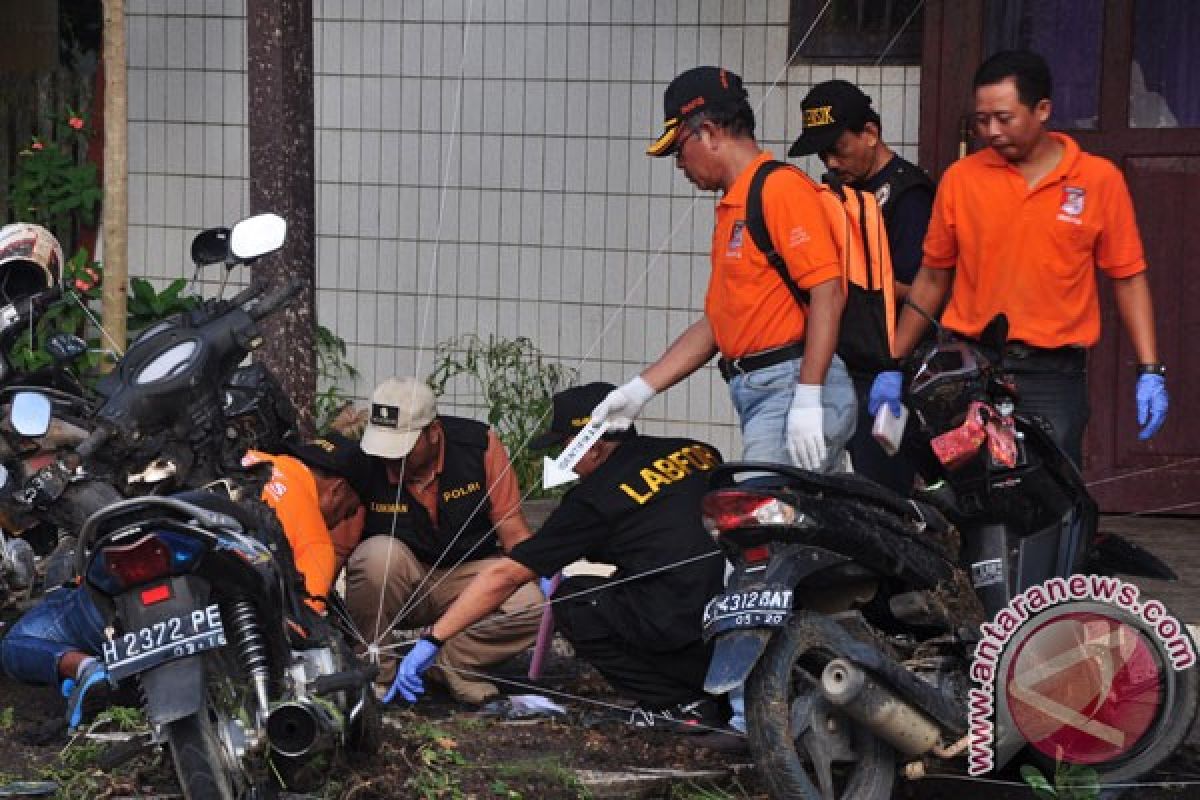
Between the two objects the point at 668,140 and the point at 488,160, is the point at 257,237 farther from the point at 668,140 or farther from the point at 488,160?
the point at 488,160

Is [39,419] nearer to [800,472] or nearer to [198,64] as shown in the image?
[800,472]

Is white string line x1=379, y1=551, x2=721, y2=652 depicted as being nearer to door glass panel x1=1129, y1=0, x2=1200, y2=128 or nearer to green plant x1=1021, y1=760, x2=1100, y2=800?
green plant x1=1021, y1=760, x2=1100, y2=800

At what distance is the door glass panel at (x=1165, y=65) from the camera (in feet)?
28.3

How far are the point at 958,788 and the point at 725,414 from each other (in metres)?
3.83

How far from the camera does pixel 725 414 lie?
30.7 ft

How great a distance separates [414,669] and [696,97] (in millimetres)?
1806

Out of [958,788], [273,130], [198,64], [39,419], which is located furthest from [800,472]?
[198,64]

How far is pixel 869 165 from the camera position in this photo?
6.98 metres

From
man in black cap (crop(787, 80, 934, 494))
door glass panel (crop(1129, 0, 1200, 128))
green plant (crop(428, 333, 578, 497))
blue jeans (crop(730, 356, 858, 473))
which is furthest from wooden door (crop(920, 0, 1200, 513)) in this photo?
blue jeans (crop(730, 356, 858, 473))

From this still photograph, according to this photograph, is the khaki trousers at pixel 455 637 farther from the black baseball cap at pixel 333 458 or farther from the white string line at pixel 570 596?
the black baseball cap at pixel 333 458

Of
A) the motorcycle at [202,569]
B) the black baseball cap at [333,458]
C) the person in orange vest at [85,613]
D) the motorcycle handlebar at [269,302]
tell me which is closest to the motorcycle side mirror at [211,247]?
the motorcycle at [202,569]

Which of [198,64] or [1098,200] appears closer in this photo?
[1098,200]

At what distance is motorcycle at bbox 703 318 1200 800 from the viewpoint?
504 centimetres

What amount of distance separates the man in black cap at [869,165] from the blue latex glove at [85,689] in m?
2.83
